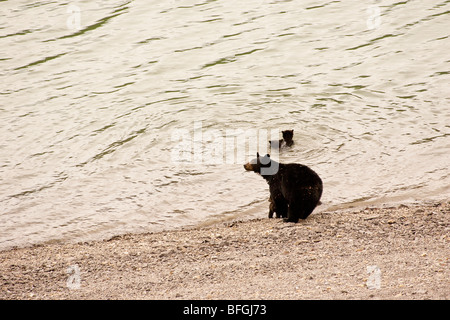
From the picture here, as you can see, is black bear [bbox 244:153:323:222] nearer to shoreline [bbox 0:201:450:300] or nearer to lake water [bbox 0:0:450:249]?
shoreline [bbox 0:201:450:300]

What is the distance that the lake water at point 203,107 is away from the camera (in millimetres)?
8000

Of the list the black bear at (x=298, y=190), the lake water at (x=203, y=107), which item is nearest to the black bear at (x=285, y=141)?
the lake water at (x=203, y=107)

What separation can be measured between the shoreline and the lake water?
841mm

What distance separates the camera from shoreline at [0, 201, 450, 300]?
16.5ft

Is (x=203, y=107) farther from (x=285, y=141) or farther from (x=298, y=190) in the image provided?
(x=298, y=190)

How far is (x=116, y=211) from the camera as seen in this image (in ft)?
25.9

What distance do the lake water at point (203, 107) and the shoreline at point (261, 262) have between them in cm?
84

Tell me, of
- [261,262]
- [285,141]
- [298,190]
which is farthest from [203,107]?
[261,262]

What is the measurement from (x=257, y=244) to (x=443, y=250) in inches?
69.2

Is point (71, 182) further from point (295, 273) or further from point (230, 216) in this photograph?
point (295, 273)

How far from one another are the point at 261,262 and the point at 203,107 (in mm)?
5671

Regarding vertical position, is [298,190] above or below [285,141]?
above

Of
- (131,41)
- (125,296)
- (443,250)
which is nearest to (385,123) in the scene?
(443,250)

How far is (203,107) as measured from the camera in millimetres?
10969
